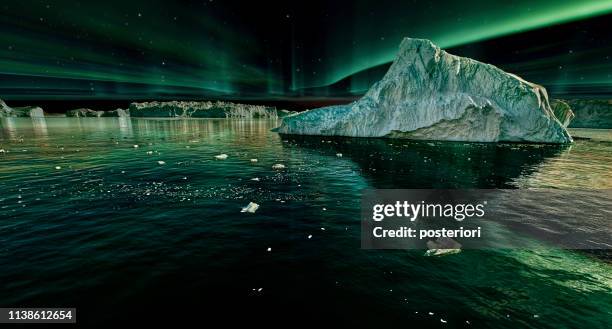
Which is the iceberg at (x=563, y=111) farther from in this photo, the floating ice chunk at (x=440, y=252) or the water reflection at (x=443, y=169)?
the floating ice chunk at (x=440, y=252)

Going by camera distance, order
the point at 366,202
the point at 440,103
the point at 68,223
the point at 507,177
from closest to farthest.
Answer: the point at 68,223, the point at 366,202, the point at 507,177, the point at 440,103

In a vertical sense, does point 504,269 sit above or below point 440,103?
below

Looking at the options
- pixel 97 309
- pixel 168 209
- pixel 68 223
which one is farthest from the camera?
pixel 168 209

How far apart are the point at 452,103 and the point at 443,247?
125ft

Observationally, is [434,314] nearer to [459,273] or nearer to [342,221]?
[459,273]

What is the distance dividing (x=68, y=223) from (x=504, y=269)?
14452 mm

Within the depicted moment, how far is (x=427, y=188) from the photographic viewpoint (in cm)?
1664

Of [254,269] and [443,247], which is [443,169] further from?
[254,269]

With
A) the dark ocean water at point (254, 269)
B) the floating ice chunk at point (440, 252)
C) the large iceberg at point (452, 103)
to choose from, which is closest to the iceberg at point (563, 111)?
the large iceberg at point (452, 103)

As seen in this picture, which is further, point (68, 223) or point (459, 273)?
point (68, 223)

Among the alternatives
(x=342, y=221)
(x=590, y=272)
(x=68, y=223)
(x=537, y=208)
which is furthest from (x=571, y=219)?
(x=68, y=223)

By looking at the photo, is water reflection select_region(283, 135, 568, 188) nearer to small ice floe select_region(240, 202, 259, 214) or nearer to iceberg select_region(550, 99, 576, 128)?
small ice floe select_region(240, 202, 259, 214)

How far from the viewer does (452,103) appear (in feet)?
134

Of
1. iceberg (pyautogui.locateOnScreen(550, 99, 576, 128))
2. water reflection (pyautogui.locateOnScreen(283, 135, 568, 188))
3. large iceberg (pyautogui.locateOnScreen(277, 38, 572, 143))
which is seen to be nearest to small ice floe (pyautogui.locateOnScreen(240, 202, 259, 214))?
water reflection (pyautogui.locateOnScreen(283, 135, 568, 188))
